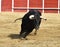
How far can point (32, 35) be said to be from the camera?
1095cm

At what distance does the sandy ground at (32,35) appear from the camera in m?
9.84

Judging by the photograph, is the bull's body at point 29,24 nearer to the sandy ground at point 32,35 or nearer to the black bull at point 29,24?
the black bull at point 29,24

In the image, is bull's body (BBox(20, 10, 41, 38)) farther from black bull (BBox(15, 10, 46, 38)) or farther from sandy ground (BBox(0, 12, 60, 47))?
sandy ground (BBox(0, 12, 60, 47))

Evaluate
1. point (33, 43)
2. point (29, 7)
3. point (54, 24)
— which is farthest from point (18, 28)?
point (29, 7)

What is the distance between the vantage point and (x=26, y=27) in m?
10.1

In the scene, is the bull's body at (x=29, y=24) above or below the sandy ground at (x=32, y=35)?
above

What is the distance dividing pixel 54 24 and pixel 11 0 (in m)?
10.7

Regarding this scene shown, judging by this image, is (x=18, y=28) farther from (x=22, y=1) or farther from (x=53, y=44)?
(x=22, y=1)

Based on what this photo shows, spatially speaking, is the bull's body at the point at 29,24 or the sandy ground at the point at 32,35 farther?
the bull's body at the point at 29,24

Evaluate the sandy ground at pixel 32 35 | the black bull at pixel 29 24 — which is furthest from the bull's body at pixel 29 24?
the sandy ground at pixel 32 35

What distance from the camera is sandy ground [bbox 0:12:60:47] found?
387 inches

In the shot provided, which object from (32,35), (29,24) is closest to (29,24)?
(29,24)

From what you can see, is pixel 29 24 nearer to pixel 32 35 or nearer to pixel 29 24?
pixel 29 24

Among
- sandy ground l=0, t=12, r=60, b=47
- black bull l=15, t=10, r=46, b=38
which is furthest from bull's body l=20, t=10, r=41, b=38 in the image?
sandy ground l=0, t=12, r=60, b=47
